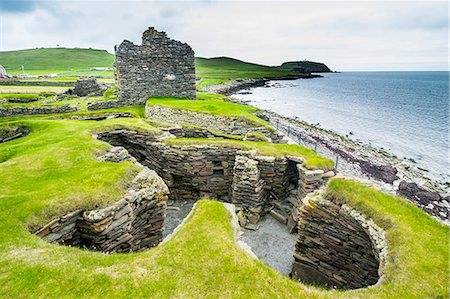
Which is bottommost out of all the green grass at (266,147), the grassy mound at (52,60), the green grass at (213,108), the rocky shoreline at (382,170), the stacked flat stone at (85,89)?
the rocky shoreline at (382,170)

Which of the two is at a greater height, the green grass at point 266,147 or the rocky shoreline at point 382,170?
the green grass at point 266,147

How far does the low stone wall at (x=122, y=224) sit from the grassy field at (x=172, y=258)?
428 mm

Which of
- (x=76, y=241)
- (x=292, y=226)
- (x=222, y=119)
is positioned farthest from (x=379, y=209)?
(x=222, y=119)

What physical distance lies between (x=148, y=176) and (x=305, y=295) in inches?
307

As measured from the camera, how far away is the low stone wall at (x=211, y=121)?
22.7 metres

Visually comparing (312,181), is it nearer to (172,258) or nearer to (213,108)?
(172,258)

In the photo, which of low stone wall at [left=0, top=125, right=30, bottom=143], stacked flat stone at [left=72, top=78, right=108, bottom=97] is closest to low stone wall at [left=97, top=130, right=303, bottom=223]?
low stone wall at [left=0, top=125, right=30, bottom=143]

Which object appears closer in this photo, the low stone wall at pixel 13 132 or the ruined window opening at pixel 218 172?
the ruined window opening at pixel 218 172

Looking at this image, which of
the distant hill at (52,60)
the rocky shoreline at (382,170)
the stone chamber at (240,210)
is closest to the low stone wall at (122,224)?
the stone chamber at (240,210)

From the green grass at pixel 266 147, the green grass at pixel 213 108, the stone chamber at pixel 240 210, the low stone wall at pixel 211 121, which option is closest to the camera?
the stone chamber at pixel 240 210

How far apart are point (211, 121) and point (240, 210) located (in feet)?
31.8

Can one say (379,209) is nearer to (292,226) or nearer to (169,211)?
(292,226)

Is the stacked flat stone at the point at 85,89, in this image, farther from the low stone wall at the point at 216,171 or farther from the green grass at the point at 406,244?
the green grass at the point at 406,244

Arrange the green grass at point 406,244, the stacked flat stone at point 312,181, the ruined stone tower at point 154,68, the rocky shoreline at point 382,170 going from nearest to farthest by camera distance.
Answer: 1. the green grass at point 406,244
2. the stacked flat stone at point 312,181
3. the rocky shoreline at point 382,170
4. the ruined stone tower at point 154,68
